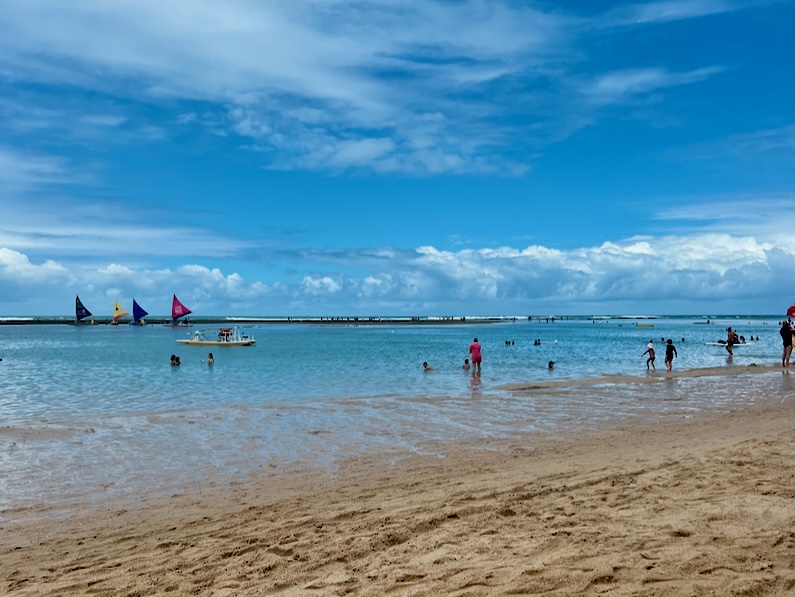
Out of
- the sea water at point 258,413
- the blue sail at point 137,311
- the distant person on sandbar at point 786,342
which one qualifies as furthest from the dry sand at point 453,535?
the blue sail at point 137,311

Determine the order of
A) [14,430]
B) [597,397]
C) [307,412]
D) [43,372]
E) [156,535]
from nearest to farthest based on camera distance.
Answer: [156,535] < [14,430] < [307,412] < [597,397] < [43,372]

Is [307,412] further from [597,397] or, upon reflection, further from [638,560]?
[638,560]

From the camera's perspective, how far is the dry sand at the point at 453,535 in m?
5.57

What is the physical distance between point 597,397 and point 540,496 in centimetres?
1547

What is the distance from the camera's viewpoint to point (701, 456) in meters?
10.8

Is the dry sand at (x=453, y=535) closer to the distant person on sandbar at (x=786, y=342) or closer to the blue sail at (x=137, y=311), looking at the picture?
the distant person on sandbar at (x=786, y=342)

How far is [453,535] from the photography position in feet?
22.6

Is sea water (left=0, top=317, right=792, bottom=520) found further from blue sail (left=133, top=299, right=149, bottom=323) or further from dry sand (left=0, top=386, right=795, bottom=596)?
blue sail (left=133, top=299, right=149, bottom=323)

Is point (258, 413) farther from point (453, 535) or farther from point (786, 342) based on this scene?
point (786, 342)

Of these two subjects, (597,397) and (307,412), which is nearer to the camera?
(307,412)

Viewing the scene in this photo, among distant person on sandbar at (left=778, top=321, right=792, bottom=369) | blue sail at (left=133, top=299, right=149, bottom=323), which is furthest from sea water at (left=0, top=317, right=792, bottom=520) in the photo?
blue sail at (left=133, top=299, right=149, bottom=323)

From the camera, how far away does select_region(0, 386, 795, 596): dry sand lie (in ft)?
18.3

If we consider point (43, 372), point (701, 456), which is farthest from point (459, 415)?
point (43, 372)

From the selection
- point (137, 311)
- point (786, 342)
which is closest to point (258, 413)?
point (786, 342)
